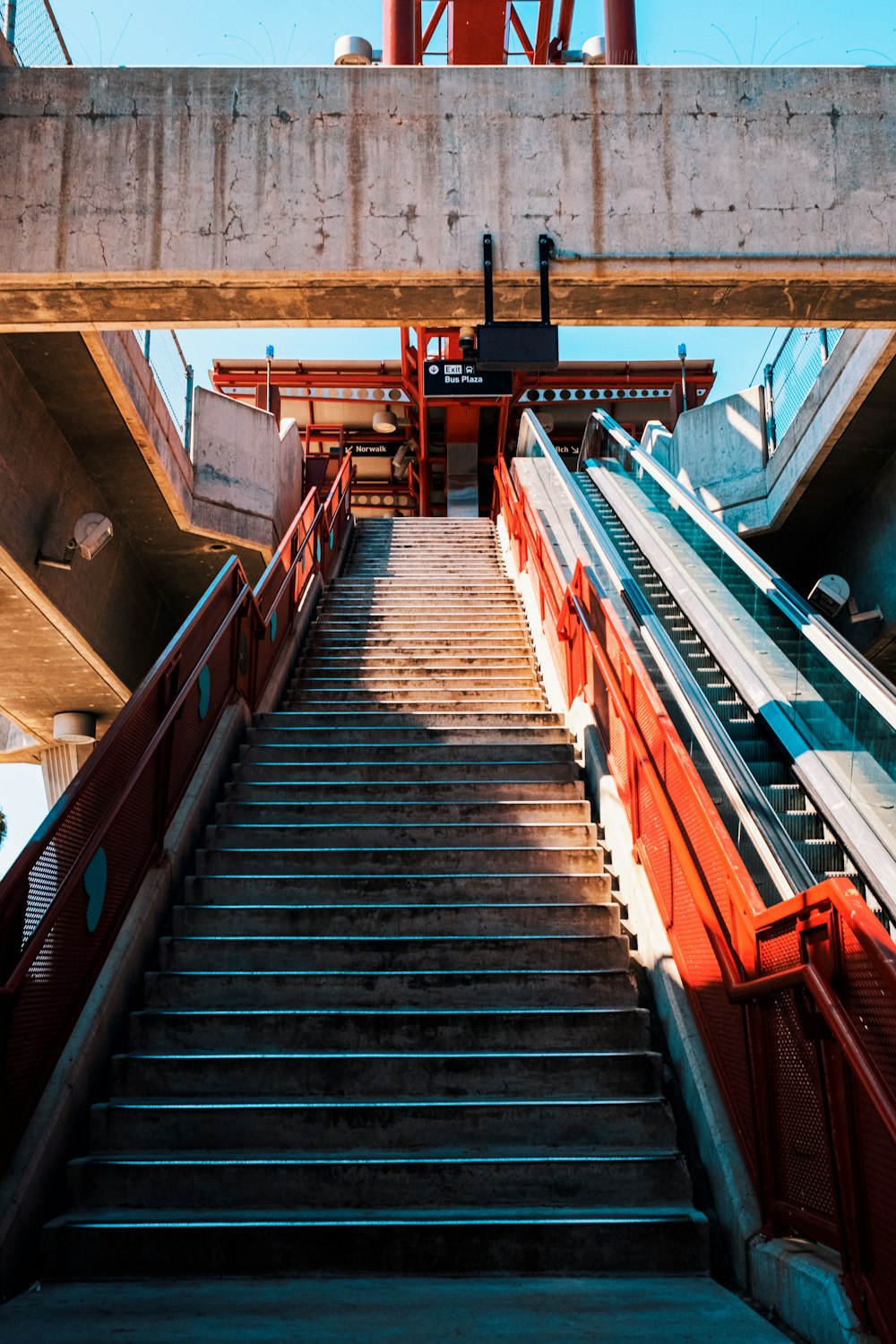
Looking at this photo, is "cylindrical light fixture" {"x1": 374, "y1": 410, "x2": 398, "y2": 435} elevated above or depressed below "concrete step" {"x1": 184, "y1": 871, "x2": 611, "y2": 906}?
above

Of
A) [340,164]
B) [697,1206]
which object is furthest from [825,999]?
[340,164]

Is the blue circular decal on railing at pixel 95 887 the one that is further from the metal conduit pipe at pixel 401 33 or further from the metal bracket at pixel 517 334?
the metal conduit pipe at pixel 401 33

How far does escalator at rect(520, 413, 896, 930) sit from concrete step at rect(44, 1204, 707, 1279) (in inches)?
79.3

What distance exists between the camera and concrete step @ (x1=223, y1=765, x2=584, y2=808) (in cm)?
618

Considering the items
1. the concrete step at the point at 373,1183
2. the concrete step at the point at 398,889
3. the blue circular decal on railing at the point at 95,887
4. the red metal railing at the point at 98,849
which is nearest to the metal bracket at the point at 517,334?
the red metal railing at the point at 98,849

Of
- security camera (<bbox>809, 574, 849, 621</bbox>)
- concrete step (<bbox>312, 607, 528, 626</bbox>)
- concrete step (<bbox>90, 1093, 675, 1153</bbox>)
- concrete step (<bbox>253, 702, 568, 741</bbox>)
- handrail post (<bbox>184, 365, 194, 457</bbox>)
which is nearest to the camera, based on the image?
concrete step (<bbox>90, 1093, 675, 1153</bbox>)

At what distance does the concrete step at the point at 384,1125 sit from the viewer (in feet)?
12.6

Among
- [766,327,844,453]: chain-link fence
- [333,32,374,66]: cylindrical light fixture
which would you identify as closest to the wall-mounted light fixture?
[333,32,374,66]: cylindrical light fixture

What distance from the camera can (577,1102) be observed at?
12.9 feet

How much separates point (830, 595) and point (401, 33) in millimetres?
7322

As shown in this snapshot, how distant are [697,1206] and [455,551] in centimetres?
1093

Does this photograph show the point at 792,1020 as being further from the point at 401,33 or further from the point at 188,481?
the point at 401,33

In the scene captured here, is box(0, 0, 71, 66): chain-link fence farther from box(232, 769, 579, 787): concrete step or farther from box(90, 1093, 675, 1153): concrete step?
box(90, 1093, 675, 1153): concrete step

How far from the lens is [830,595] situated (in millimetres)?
11047
